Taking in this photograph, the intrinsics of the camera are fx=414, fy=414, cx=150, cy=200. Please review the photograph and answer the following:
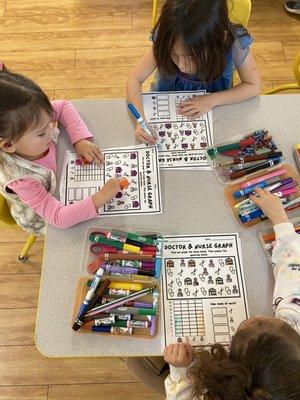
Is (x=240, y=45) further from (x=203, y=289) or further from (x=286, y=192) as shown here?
(x=203, y=289)

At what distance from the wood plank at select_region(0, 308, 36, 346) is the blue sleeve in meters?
1.19

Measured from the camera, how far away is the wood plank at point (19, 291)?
164 centimetres

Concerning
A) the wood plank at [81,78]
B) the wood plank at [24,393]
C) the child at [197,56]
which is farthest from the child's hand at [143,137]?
the wood plank at [81,78]

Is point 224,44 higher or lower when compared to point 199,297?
higher

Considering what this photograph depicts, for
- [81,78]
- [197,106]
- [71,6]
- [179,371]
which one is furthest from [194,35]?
[71,6]

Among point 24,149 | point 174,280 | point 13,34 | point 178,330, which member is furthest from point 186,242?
point 13,34

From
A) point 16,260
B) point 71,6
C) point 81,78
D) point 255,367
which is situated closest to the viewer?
point 255,367

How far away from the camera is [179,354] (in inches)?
33.4

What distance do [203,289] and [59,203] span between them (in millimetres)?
407

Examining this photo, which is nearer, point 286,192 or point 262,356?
point 262,356

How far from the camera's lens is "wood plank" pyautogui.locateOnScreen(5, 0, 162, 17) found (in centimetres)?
242

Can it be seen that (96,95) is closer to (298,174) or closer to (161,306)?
(298,174)

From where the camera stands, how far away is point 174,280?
3.09ft

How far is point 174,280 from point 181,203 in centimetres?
20
